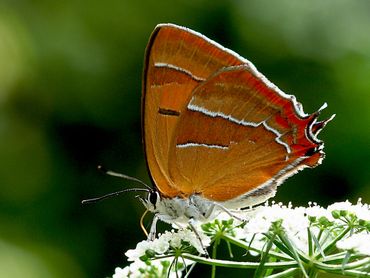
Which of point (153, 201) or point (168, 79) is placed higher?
point (168, 79)

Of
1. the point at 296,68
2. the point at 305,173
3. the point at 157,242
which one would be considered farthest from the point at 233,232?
the point at 296,68

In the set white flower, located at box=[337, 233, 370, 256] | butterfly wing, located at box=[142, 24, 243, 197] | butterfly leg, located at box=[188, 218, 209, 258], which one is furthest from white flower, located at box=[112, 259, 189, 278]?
white flower, located at box=[337, 233, 370, 256]

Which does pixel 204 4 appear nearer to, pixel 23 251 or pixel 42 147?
pixel 42 147

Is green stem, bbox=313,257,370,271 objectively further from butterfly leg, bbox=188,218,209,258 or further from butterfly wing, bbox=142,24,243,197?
butterfly wing, bbox=142,24,243,197

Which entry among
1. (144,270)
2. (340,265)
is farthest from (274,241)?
(144,270)

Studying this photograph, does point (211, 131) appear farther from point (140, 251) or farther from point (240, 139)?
point (140, 251)
